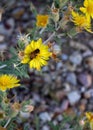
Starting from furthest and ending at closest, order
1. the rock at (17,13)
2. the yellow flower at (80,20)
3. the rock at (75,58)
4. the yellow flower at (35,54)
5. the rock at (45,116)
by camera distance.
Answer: the rock at (17,13) < the rock at (75,58) < the rock at (45,116) < the yellow flower at (80,20) < the yellow flower at (35,54)

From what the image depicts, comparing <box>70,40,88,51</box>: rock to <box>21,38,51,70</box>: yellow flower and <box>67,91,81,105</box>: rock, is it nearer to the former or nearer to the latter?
<box>67,91,81,105</box>: rock

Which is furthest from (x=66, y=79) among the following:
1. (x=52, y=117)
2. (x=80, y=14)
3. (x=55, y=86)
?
(x=80, y=14)

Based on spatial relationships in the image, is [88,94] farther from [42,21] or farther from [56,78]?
[42,21]

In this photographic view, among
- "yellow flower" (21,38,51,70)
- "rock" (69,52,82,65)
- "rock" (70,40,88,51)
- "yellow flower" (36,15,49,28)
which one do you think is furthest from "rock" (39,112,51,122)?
"yellow flower" (21,38,51,70)

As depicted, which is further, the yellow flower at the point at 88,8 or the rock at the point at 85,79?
the rock at the point at 85,79

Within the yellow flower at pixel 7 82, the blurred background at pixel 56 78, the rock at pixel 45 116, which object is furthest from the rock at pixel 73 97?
the yellow flower at pixel 7 82

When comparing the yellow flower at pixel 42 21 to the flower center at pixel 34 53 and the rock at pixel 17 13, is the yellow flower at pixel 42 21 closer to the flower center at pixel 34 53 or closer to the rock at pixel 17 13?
the flower center at pixel 34 53

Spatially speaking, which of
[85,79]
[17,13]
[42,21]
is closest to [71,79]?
[85,79]
